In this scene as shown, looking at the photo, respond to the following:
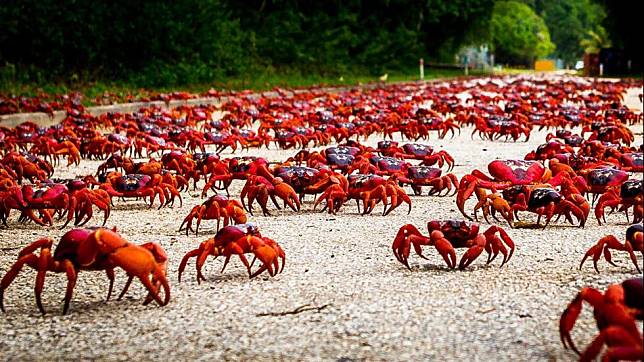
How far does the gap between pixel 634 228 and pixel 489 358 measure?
4.27ft

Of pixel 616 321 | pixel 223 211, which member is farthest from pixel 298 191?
pixel 616 321

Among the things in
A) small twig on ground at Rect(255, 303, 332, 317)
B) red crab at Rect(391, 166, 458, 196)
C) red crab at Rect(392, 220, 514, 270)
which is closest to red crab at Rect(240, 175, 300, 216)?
red crab at Rect(391, 166, 458, 196)

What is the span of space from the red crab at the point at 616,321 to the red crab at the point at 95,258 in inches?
58.2

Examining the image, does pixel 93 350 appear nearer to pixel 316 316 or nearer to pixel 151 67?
pixel 316 316

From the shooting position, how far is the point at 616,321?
2.62 m

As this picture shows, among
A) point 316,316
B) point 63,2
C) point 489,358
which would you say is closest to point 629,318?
point 489,358

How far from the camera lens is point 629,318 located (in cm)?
262

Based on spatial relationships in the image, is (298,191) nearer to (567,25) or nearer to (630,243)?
(630,243)

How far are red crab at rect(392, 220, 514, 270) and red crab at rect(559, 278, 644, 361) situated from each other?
1325 millimetres

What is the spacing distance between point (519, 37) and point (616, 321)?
111199 millimetres

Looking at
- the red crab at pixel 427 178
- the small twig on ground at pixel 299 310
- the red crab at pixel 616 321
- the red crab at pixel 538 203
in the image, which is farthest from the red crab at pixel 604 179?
the red crab at pixel 616 321

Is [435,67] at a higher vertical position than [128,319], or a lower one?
lower

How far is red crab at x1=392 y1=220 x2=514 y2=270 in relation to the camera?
14.4 ft

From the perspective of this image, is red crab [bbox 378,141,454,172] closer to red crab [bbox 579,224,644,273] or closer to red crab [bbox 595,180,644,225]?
red crab [bbox 595,180,644,225]
